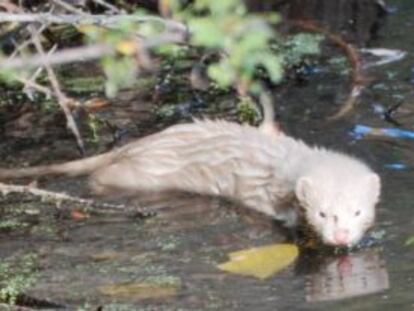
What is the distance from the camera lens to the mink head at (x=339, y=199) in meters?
6.98

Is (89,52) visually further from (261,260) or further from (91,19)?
(261,260)

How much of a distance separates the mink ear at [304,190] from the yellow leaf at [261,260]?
17.2 inches

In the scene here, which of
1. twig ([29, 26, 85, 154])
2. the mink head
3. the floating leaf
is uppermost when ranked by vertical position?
twig ([29, 26, 85, 154])

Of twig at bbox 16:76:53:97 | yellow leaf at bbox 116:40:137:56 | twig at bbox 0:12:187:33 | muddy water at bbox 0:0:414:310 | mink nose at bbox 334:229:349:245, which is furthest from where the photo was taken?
mink nose at bbox 334:229:349:245

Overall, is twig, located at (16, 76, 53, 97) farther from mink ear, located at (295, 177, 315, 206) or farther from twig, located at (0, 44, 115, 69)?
twig, located at (0, 44, 115, 69)

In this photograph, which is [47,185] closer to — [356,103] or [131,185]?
[131,185]

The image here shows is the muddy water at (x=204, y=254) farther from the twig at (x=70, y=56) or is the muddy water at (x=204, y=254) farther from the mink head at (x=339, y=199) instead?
the twig at (x=70, y=56)

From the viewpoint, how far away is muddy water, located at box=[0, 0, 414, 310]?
6.08 meters

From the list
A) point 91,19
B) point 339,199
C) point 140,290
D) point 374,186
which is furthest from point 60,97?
point 91,19

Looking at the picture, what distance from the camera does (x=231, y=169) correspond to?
8219 mm

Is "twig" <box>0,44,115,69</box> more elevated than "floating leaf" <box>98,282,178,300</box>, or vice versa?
"floating leaf" <box>98,282,178,300</box>

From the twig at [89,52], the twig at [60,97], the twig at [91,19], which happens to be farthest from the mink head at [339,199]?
the twig at [89,52]

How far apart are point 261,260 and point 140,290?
2.45 ft

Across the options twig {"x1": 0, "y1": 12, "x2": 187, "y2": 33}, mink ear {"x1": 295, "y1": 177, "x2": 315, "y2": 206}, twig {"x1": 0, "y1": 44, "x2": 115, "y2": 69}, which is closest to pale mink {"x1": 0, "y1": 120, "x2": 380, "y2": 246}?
mink ear {"x1": 295, "y1": 177, "x2": 315, "y2": 206}
